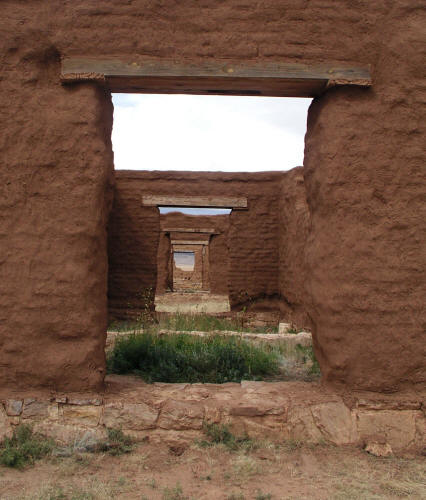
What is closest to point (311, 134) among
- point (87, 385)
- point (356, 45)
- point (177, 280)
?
point (356, 45)

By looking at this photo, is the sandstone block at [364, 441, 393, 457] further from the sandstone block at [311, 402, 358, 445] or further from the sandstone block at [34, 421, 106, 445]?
the sandstone block at [34, 421, 106, 445]

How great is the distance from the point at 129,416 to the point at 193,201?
6170 mm

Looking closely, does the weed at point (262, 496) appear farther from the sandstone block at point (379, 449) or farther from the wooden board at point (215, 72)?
the wooden board at point (215, 72)

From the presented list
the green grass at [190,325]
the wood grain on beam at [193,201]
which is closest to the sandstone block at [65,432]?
the green grass at [190,325]

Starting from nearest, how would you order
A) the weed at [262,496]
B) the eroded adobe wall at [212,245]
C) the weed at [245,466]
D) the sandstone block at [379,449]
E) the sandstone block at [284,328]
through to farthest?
the weed at [262,496], the weed at [245,466], the sandstone block at [379,449], the sandstone block at [284,328], the eroded adobe wall at [212,245]

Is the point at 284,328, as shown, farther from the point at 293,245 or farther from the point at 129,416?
the point at 129,416

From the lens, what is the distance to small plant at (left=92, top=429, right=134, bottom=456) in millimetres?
2828

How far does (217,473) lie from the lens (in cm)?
262

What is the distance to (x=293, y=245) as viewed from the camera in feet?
24.9

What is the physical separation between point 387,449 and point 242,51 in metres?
2.81

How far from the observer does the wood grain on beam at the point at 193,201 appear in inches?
341

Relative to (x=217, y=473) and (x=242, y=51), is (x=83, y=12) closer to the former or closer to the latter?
(x=242, y=51)

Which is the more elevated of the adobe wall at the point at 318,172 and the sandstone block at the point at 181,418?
the adobe wall at the point at 318,172

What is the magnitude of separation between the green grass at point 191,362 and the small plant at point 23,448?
3.54 ft
